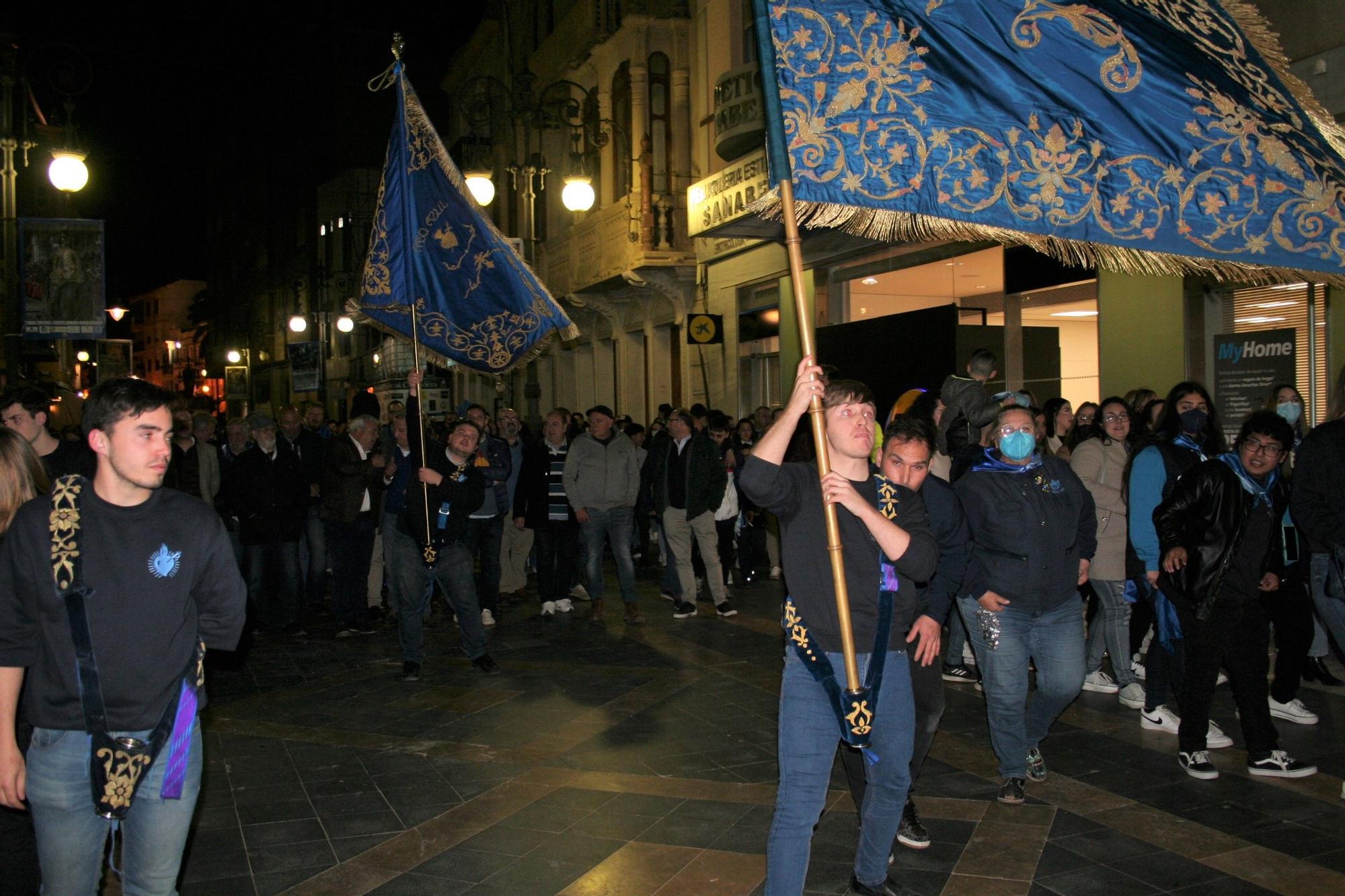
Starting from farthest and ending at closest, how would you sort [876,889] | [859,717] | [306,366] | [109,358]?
[306,366]
[109,358]
[876,889]
[859,717]

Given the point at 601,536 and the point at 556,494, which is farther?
the point at 556,494

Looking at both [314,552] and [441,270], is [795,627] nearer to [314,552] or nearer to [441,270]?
[441,270]

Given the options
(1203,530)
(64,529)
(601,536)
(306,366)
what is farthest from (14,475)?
(306,366)

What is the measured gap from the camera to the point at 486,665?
28.7 ft

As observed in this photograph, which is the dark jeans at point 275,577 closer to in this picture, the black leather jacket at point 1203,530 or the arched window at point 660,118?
the black leather jacket at point 1203,530

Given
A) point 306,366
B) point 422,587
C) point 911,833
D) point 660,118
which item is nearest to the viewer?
point 911,833

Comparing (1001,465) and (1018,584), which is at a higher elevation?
(1001,465)

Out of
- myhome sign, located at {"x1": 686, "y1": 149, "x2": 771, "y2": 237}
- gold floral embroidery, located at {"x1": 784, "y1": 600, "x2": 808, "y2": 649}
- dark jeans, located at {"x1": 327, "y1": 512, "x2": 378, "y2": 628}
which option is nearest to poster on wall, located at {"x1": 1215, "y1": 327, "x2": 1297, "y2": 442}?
myhome sign, located at {"x1": 686, "y1": 149, "x2": 771, "y2": 237}

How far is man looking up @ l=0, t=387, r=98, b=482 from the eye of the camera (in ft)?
22.0

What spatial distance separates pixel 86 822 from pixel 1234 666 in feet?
17.2

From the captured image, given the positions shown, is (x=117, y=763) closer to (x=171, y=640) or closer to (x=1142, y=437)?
(x=171, y=640)

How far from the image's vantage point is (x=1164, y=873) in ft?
15.2

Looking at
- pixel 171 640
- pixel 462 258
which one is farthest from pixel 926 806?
pixel 462 258

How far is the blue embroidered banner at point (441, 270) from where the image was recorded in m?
9.03
